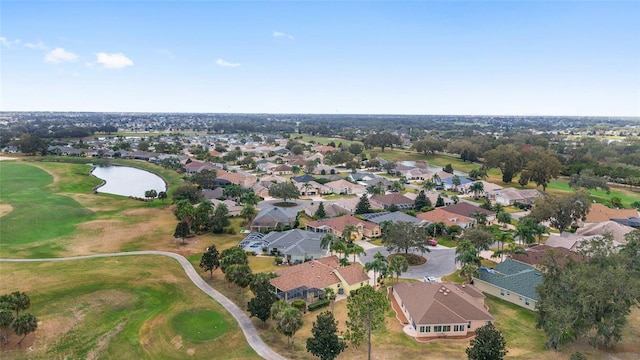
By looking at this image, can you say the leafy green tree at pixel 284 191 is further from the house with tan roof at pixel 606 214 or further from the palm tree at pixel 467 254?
the house with tan roof at pixel 606 214

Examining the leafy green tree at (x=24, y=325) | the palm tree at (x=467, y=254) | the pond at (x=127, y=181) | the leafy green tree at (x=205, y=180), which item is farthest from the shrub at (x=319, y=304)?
the pond at (x=127, y=181)

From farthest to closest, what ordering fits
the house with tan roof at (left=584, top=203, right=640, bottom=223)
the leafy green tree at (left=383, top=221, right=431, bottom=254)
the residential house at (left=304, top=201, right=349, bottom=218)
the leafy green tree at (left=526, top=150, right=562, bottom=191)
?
the leafy green tree at (left=526, top=150, right=562, bottom=191) < the residential house at (left=304, top=201, right=349, bottom=218) < the house with tan roof at (left=584, top=203, right=640, bottom=223) < the leafy green tree at (left=383, top=221, right=431, bottom=254)

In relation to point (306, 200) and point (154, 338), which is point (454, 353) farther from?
point (306, 200)

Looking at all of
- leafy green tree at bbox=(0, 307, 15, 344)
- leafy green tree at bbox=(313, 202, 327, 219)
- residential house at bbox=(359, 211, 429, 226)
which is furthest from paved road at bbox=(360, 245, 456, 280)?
leafy green tree at bbox=(0, 307, 15, 344)

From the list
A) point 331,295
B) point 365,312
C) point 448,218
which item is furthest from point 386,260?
point 448,218

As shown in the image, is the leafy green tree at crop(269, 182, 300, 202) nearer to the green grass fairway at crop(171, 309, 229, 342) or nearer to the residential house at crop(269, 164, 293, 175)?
the residential house at crop(269, 164, 293, 175)

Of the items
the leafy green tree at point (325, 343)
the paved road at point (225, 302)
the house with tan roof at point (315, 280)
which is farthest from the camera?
the house with tan roof at point (315, 280)
